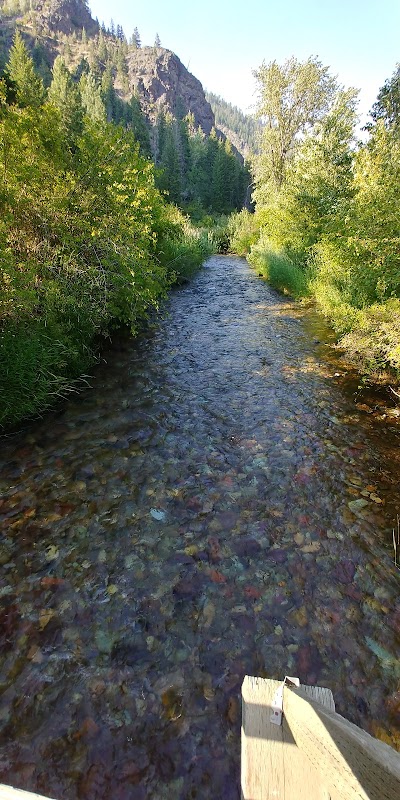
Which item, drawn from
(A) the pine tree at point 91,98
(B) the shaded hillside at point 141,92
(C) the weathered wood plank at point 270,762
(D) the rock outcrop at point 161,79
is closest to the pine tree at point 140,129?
(B) the shaded hillside at point 141,92

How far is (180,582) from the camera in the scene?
4.27 metres

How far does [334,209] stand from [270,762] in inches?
649

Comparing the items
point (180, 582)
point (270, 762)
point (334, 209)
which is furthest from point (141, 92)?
point (270, 762)

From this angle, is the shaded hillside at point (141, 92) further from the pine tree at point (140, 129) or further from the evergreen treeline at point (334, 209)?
the evergreen treeline at point (334, 209)

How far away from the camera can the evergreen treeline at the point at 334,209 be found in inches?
357

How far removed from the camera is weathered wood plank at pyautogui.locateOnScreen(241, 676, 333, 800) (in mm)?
1243

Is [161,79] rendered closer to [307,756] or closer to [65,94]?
[65,94]

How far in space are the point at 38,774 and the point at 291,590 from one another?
8.81 feet

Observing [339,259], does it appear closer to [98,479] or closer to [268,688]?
[98,479]

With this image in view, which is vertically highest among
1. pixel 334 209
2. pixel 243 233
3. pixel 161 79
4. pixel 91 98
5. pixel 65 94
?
pixel 161 79

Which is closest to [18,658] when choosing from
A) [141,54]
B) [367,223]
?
[367,223]

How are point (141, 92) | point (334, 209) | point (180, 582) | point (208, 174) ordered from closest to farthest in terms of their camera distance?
point (180, 582)
point (334, 209)
point (208, 174)
point (141, 92)

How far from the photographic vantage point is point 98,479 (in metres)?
5.88

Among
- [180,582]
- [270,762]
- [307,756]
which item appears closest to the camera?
[307,756]
